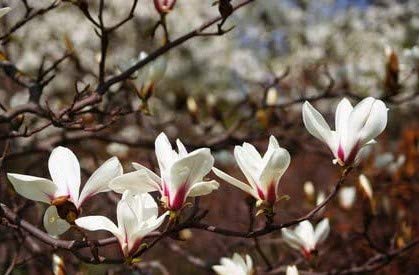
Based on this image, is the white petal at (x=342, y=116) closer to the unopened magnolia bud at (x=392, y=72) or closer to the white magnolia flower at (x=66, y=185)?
the white magnolia flower at (x=66, y=185)

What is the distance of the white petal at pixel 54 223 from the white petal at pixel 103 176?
0.09m

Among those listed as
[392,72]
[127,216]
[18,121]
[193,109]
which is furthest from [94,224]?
[193,109]

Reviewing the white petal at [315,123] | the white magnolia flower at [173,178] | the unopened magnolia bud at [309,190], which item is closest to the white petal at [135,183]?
the white magnolia flower at [173,178]

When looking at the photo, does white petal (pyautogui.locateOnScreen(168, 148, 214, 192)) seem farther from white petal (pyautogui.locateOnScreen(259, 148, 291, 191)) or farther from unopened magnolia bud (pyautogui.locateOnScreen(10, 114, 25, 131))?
unopened magnolia bud (pyautogui.locateOnScreen(10, 114, 25, 131))

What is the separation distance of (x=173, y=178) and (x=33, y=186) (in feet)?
0.73

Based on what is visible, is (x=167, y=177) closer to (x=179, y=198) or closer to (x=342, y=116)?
(x=179, y=198)

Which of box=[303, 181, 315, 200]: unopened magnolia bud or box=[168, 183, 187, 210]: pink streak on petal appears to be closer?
box=[168, 183, 187, 210]: pink streak on petal

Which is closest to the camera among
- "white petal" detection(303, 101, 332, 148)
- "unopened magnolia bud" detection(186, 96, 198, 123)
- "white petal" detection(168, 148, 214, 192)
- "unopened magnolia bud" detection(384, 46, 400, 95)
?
"white petal" detection(168, 148, 214, 192)

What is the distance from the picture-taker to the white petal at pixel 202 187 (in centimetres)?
99

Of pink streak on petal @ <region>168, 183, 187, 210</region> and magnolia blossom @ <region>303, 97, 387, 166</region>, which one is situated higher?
magnolia blossom @ <region>303, 97, 387, 166</region>

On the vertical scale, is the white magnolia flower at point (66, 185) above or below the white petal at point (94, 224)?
above

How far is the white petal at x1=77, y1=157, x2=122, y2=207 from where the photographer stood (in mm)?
1022

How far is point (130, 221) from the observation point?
990 millimetres

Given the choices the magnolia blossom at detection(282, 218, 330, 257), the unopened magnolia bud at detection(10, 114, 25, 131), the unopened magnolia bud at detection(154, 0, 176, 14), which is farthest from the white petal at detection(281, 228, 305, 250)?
the unopened magnolia bud at detection(10, 114, 25, 131)
